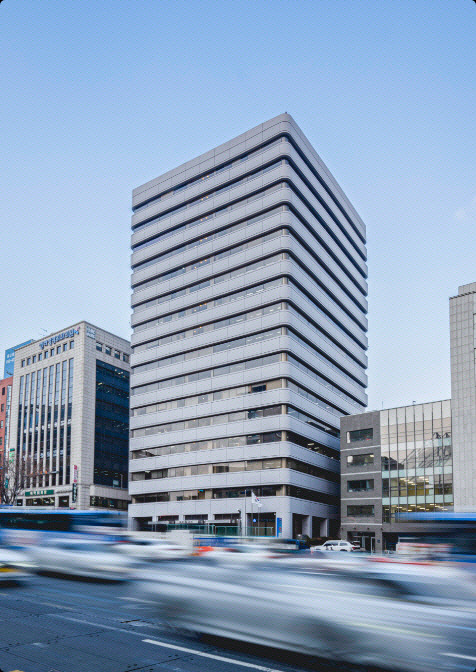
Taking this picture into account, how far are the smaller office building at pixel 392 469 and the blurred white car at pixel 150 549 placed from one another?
49.8 meters

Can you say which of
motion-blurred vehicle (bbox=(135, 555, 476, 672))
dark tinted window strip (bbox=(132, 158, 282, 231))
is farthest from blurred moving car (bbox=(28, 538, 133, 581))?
dark tinted window strip (bbox=(132, 158, 282, 231))

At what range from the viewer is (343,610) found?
10234 mm

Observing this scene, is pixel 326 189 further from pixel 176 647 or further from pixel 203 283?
pixel 176 647

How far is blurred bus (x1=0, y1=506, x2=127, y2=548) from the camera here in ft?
69.7

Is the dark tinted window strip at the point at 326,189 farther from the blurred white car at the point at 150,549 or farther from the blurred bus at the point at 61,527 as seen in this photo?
the blurred white car at the point at 150,549

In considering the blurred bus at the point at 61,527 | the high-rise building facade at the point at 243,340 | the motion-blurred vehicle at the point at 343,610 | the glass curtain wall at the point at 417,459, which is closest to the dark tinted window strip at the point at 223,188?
the high-rise building facade at the point at 243,340

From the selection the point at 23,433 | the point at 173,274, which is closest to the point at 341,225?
the point at 173,274

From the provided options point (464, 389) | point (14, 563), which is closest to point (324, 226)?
point (464, 389)

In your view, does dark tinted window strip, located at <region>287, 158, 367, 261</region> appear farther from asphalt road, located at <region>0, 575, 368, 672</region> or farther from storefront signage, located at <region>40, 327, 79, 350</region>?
asphalt road, located at <region>0, 575, 368, 672</region>

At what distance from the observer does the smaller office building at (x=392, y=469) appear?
65438 mm

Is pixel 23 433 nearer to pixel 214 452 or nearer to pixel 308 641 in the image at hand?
pixel 214 452

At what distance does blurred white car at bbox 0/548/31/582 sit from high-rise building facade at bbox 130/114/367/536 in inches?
1871

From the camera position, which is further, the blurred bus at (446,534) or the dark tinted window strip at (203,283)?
the dark tinted window strip at (203,283)

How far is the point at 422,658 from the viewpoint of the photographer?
31.0ft
